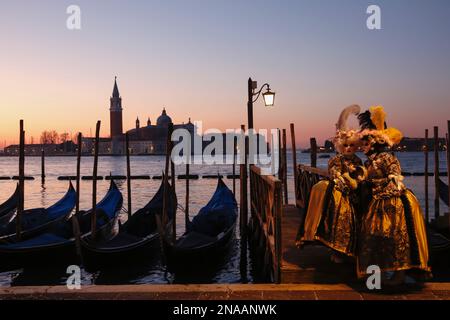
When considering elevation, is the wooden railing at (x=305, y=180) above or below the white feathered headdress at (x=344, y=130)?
below

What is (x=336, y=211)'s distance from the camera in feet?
13.0

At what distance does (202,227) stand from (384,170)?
6.54 meters

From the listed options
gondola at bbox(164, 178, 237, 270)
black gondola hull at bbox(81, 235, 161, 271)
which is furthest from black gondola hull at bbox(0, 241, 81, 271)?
gondola at bbox(164, 178, 237, 270)

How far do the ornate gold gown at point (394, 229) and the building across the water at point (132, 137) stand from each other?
146203mm

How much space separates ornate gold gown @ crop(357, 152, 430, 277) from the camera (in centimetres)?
370

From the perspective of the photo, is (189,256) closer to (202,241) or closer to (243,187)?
(202,241)

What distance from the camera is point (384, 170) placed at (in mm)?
3789

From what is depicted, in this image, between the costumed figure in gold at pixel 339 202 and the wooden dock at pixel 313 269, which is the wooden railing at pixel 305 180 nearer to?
the wooden dock at pixel 313 269

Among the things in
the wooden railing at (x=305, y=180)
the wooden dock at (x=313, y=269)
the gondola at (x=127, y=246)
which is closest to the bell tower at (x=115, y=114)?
the gondola at (x=127, y=246)

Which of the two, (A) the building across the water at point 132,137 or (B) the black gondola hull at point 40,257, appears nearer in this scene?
(B) the black gondola hull at point 40,257

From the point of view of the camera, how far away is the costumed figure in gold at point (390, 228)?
3.71m

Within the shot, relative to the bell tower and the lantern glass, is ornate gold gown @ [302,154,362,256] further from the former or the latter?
the bell tower

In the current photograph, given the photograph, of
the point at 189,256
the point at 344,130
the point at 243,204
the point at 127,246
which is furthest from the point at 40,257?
the point at 344,130

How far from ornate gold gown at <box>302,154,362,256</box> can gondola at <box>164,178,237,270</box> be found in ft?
13.9
